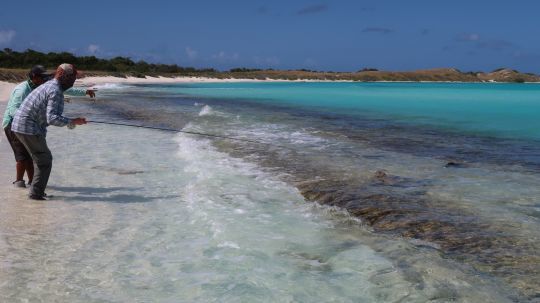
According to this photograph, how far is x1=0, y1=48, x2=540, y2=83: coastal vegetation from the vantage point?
242ft

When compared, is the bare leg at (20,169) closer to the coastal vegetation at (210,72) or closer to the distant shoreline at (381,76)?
the coastal vegetation at (210,72)

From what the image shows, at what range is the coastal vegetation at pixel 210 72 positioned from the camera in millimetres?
73812

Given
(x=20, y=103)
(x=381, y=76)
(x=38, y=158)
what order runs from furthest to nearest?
(x=381, y=76) < (x=20, y=103) < (x=38, y=158)

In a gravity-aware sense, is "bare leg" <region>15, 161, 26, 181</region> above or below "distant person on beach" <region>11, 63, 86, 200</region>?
below

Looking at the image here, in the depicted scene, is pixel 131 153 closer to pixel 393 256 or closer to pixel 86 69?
pixel 393 256

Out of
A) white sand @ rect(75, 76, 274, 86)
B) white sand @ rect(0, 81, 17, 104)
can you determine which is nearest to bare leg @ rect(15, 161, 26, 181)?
white sand @ rect(0, 81, 17, 104)

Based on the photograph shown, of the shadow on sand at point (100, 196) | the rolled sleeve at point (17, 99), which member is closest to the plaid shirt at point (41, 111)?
the rolled sleeve at point (17, 99)

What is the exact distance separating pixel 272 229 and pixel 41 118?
3402 mm

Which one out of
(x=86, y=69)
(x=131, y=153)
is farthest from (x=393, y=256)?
(x=86, y=69)

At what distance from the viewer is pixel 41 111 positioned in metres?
6.72

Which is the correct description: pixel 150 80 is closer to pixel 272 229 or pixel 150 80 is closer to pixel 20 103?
pixel 20 103

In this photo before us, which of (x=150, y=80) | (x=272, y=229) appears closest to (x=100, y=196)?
(x=272, y=229)

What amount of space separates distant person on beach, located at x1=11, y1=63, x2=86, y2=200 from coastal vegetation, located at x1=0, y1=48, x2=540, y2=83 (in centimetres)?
4273

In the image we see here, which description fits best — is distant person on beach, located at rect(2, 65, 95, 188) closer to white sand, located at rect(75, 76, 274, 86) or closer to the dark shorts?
the dark shorts
